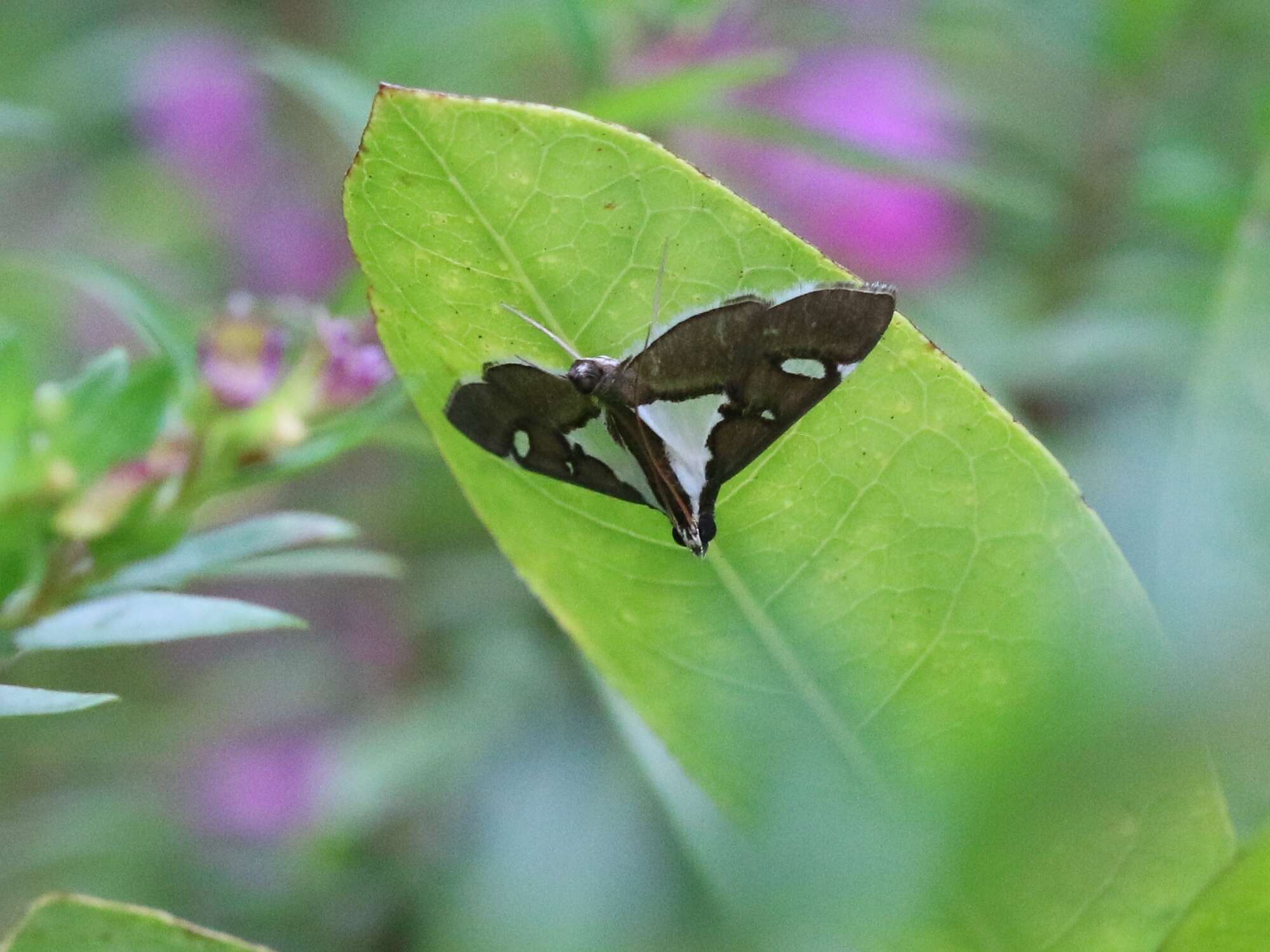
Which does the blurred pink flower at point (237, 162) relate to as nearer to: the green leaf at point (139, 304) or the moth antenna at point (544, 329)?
the green leaf at point (139, 304)

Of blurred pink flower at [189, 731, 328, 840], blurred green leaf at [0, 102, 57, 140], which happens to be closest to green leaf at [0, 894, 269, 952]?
blurred green leaf at [0, 102, 57, 140]

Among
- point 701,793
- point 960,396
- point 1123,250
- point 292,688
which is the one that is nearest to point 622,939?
point 701,793

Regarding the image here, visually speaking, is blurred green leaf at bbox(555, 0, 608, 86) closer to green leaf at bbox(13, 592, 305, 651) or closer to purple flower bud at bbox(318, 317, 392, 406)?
purple flower bud at bbox(318, 317, 392, 406)

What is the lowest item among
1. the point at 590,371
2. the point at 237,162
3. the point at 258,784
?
→ the point at 258,784

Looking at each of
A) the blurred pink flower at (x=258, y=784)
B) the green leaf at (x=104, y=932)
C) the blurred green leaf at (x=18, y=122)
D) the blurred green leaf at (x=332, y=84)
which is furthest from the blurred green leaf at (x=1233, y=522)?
the blurred pink flower at (x=258, y=784)

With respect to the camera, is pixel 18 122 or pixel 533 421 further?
pixel 18 122

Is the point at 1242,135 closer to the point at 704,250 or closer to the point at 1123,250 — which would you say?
the point at 1123,250

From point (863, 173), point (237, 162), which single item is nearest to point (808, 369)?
point (863, 173)

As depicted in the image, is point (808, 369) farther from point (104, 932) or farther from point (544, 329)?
point (104, 932)
